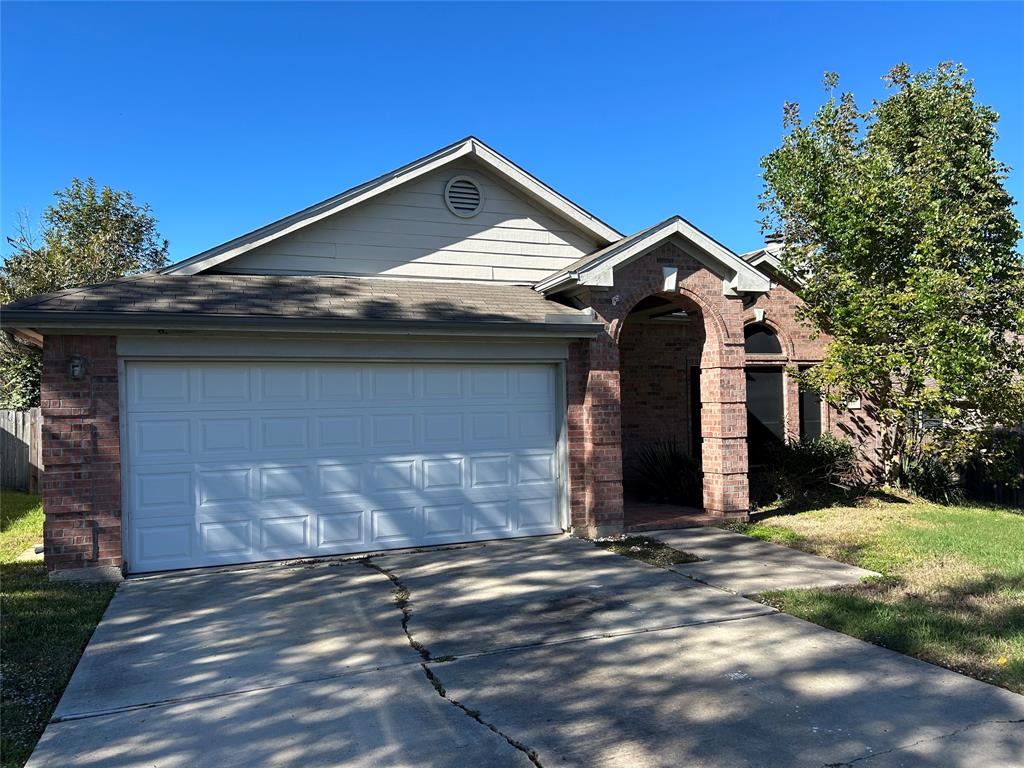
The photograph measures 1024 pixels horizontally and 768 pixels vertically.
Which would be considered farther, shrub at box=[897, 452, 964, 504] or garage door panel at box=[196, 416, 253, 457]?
shrub at box=[897, 452, 964, 504]

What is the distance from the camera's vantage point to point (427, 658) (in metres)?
5.33

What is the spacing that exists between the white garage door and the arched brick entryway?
1.34ft

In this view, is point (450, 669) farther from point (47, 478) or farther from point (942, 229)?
point (942, 229)

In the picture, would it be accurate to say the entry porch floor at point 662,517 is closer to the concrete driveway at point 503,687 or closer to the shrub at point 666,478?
the shrub at point 666,478

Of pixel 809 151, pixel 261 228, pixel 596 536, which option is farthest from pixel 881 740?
pixel 809 151

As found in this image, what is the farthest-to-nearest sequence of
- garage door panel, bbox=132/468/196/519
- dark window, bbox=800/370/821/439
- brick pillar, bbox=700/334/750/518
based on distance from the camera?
1. dark window, bbox=800/370/821/439
2. brick pillar, bbox=700/334/750/518
3. garage door panel, bbox=132/468/196/519

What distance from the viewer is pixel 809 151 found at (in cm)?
1272

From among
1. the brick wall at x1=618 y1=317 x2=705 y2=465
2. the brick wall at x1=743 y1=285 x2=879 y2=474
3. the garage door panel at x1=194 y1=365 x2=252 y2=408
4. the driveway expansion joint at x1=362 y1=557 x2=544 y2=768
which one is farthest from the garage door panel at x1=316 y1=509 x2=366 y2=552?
the brick wall at x1=743 y1=285 x2=879 y2=474

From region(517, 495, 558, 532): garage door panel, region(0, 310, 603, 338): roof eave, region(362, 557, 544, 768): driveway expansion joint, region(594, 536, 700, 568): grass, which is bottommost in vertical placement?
region(594, 536, 700, 568): grass

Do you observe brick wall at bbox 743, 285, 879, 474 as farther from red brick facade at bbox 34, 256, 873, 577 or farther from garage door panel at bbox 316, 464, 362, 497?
garage door panel at bbox 316, 464, 362, 497

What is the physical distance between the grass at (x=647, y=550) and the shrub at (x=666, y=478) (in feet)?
9.20

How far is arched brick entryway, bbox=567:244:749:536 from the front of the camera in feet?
31.6

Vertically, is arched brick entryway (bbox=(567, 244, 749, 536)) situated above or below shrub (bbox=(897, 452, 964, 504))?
above

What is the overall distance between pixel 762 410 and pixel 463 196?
7.35 metres
